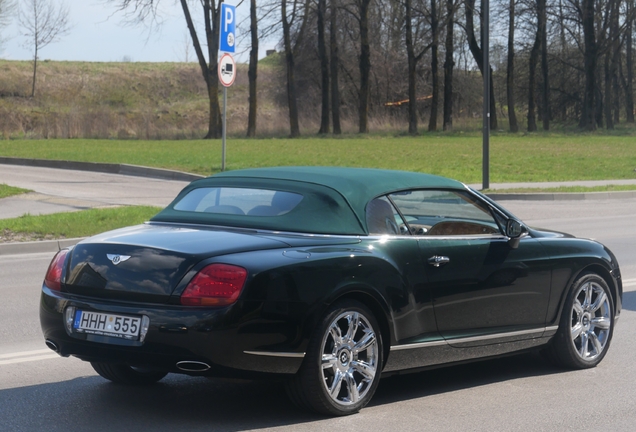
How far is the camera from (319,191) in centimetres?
558

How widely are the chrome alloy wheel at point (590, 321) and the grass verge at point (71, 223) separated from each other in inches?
350

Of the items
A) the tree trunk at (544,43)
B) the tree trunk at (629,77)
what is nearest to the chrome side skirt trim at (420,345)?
the tree trunk at (544,43)

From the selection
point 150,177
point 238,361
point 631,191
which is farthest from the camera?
point 150,177

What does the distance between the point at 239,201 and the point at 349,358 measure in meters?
1.27

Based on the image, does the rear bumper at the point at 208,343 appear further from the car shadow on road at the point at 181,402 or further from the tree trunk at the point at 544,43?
the tree trunk at the point at 544,43

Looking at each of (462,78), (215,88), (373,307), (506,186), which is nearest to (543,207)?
(506,186)

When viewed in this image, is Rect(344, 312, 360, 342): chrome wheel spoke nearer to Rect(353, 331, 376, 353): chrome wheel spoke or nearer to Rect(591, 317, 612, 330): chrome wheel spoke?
Rect(353, 331, 376, 353): chrome wheel spoke

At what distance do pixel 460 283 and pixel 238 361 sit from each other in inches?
64.4

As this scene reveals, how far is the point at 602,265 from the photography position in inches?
264

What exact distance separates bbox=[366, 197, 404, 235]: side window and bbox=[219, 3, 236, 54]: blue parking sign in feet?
48.4

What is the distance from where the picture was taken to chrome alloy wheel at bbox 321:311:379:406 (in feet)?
16.7

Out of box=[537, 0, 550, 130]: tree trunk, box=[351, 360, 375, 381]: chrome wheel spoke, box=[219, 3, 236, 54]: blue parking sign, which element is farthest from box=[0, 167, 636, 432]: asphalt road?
box=[537, 0, 550, 130]: tree trunk

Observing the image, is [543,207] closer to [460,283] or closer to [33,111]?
[460,283]

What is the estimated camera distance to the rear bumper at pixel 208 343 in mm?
4715
